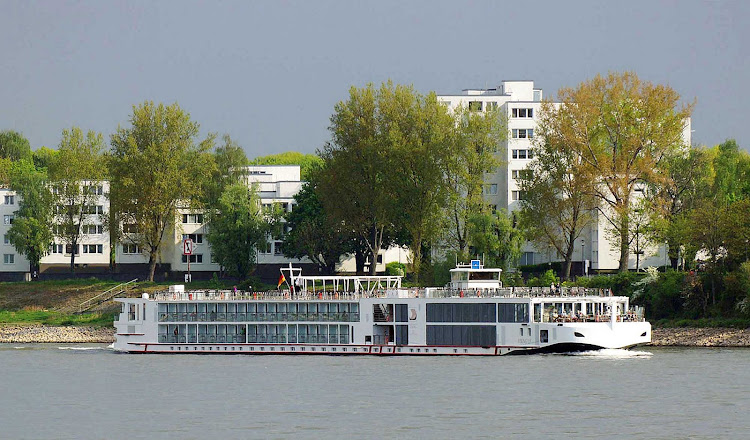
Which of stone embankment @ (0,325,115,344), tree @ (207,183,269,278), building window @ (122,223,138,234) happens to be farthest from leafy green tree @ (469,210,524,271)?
building window @ (122,223,138,234)

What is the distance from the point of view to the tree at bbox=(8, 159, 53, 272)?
12600 cm

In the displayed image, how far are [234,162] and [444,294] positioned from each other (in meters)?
56.5

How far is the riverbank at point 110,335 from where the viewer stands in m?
86.3

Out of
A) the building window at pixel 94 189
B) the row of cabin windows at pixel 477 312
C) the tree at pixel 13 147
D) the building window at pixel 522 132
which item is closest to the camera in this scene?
the row of cabin windows at pixel 477 312

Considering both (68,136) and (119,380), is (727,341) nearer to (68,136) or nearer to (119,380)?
(119,380)


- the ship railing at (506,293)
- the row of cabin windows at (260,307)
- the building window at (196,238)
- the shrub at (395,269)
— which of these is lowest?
the row of cabin windows at (260,307)

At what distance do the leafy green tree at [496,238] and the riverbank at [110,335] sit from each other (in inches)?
647

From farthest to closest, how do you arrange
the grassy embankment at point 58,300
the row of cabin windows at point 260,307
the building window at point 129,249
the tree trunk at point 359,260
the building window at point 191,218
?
the building window at point 191,218 < the building window at point 129,249 < the tree trunk at point 359,260 < the grassy embankment at point 58,300 < the row of cabin windows at point 260,307

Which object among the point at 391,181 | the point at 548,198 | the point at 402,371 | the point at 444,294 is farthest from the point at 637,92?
the point at 402,371

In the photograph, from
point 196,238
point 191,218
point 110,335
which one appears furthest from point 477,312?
point 191,218

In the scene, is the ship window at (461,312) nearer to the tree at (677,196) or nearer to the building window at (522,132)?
the tree at (677,196)

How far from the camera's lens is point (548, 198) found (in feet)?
335

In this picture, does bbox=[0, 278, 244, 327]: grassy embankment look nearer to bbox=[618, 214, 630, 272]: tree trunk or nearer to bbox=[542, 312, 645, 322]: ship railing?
bbox=[618, 214, 630, 272]: tree trunk

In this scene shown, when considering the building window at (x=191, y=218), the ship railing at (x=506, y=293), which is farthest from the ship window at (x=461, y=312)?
Answer: the building window at (x=191, y=218)
